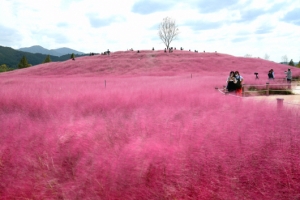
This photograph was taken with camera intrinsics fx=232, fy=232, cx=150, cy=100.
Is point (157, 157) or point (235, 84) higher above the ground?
point (235, 84)

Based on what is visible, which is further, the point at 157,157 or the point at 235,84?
the point at 235,84

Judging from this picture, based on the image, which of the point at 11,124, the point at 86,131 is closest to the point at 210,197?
the point at 86,131

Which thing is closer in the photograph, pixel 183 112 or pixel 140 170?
pixel 140 170

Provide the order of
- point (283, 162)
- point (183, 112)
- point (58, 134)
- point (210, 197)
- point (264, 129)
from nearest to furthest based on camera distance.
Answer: point (210, 197) < point (283, 162) < point (264, 129) < point (58, 134) < point (183, 112)

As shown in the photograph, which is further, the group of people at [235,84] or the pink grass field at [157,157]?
the group of people at [235,84]

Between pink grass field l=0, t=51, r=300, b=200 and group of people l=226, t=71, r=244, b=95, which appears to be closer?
pink grass field l=0, t=51, r=300, b=200

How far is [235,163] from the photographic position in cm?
294

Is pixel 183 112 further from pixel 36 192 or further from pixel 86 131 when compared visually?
pixel 36 192

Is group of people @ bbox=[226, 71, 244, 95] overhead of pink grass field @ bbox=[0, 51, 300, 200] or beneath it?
overhead

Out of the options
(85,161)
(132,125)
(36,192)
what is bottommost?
(36,192)

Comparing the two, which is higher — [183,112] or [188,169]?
[183,112]

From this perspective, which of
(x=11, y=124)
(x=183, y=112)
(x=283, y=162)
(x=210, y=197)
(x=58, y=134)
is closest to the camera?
(x=210, y=197)

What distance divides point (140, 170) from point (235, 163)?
121 cm

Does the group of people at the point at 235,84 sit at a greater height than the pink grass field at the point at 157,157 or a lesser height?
greater
